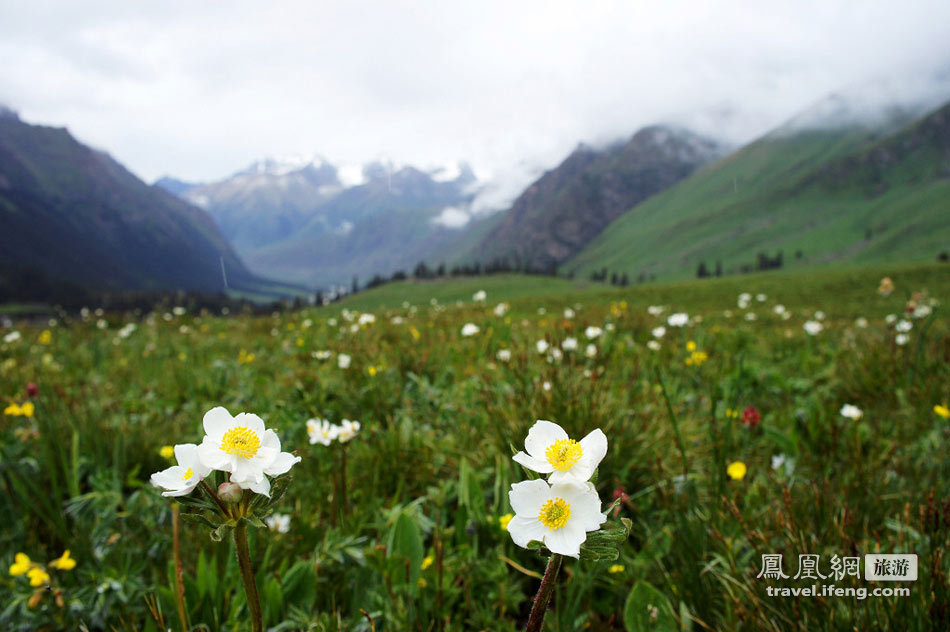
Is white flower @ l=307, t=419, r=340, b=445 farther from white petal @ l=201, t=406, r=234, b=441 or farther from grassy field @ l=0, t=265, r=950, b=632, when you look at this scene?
white petal @ l=201, t=406, r=234, b=441

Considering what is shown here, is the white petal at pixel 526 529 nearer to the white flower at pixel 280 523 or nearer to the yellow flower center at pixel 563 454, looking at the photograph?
the yellow flower center at pixel 563 454

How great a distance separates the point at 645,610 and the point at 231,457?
1.62 meters

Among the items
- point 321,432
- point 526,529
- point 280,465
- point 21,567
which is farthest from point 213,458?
point 21,567

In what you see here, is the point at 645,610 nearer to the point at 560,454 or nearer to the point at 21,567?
the point at 560,454

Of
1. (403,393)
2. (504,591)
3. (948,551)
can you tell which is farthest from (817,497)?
(403,393)

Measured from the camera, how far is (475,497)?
2.42m

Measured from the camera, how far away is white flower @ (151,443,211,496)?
0.99m

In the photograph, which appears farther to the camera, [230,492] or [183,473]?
[183,473]

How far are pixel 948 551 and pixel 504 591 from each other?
1.67m

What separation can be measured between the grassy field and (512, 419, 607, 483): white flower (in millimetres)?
267

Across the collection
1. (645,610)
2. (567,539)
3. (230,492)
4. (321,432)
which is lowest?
(645,610)

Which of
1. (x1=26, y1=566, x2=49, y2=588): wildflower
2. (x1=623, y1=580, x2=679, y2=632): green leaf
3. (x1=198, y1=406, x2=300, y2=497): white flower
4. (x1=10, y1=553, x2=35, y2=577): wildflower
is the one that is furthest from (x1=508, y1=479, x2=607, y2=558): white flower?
(x1=10, y1=553, x2=35, y2=577): wildflower

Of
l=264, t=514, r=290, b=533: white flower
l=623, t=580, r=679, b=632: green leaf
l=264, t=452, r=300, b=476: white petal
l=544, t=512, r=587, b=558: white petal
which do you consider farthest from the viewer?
l=264, t=514, r=290, b=533: white flower

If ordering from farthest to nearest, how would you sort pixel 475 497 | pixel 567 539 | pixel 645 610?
pixel 475 497, pixel 645 610, pixel 567 539
